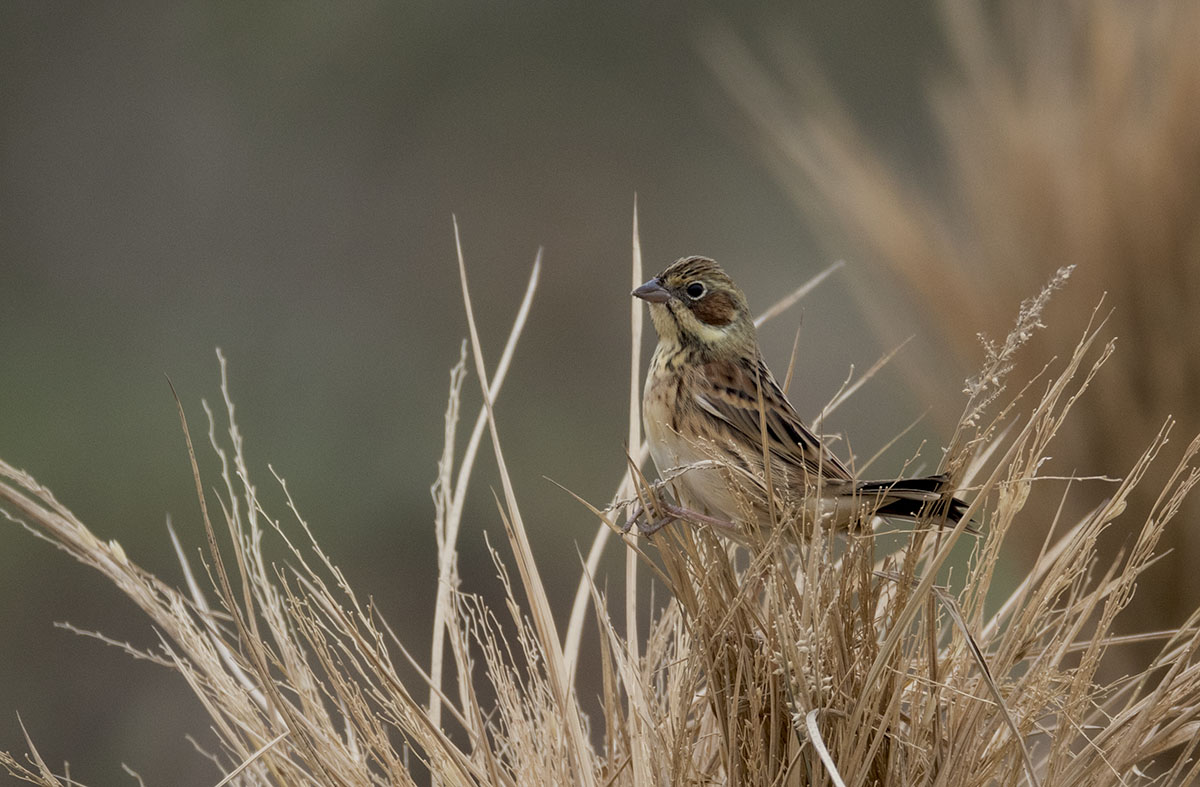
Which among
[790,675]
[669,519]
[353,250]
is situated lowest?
[353,250]

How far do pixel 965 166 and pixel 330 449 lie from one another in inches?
158

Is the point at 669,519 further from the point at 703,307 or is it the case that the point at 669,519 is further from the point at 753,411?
the point at 703,307

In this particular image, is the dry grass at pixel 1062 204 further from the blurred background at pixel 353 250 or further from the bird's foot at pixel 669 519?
the blurred background at pixel 353 250

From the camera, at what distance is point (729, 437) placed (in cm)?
192

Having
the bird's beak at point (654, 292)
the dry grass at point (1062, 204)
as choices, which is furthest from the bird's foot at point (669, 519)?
the dry grass at point (1062, 204)

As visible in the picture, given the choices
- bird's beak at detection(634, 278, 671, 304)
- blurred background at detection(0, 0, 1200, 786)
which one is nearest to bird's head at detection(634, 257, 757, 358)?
bird's beak at detection(634, 278, 671, 304)

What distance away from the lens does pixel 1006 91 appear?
2.88m

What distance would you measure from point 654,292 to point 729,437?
0.84 ft

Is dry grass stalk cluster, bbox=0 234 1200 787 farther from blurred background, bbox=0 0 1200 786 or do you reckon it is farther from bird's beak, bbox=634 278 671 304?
blurred background, bbox=0 0 1200 786

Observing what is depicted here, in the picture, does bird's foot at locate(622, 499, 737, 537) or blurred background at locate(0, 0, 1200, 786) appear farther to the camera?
blurred background at locate(0, 0, 1200, 786)

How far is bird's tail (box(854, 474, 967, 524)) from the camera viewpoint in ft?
4.46

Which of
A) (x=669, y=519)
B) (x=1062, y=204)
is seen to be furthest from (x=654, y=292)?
(x=1062, y=204)

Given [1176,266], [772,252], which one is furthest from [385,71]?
[1176,266]

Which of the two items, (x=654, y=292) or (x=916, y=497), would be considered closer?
(x=916, y=497)
